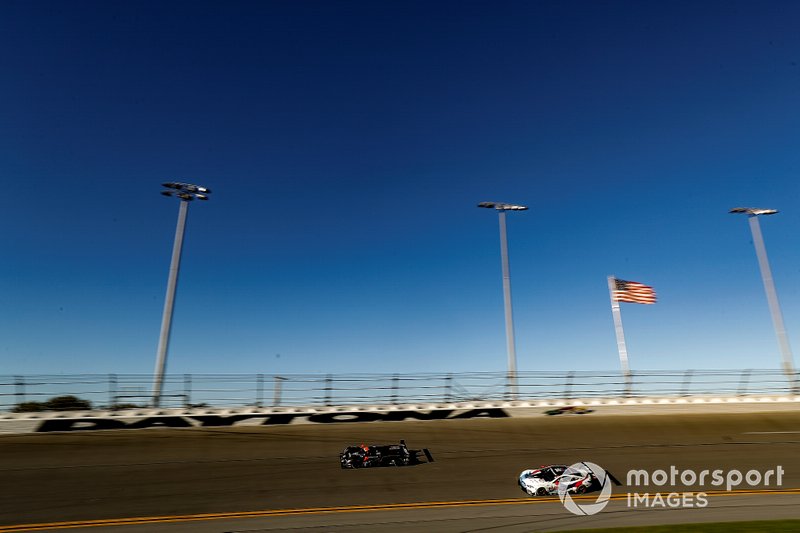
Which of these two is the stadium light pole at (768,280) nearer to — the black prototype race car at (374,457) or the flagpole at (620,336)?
the flagpole at (620,336)

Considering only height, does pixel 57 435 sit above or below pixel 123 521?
above

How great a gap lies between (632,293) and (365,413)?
1805cm

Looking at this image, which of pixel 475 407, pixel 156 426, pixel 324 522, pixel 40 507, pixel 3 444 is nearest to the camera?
pixel 324 522

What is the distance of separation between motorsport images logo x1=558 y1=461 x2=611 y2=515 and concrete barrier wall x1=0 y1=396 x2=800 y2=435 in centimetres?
764

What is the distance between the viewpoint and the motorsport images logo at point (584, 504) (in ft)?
41.9

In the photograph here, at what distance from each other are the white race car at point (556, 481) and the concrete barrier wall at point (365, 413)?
7.80 meters

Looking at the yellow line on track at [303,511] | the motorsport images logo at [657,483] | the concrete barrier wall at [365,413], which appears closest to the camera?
the yellow line on track at [303,511]

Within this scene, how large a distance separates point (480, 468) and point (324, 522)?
6.45 meters

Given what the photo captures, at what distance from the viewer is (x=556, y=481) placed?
13.8m

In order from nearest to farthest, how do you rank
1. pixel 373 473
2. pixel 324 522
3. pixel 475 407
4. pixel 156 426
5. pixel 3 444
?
pixel 324 522 → pixel 373 473 → pixel 3 444 → pixel 156 426 → pixel 475 407

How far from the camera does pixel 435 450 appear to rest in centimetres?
1759

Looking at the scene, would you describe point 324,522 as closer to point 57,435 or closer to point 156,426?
point 156,426

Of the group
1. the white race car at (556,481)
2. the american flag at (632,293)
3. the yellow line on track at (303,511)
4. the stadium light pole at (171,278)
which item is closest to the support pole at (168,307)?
the stadium light pole at (171,278)

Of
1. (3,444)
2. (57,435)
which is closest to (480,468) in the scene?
(57,435)
